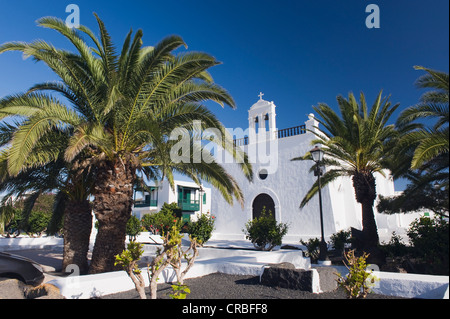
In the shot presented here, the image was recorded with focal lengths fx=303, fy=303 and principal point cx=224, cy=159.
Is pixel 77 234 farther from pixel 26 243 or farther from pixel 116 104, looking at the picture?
pixel 26 243

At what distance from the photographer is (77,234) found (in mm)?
8633

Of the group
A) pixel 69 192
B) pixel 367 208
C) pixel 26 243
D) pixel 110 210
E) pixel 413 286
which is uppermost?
pixel 69 192

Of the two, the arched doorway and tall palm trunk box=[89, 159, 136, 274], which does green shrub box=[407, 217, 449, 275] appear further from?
the arched doorway

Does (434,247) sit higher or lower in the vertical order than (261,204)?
lower

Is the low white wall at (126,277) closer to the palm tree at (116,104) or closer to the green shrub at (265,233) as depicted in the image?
the palm tree at (116,104)

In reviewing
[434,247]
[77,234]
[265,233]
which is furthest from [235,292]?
[265,233]

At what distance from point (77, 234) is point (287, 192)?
1189 cm

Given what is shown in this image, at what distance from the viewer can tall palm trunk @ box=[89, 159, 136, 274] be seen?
7.21 metres

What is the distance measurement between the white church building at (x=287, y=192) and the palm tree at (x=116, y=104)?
801 cm

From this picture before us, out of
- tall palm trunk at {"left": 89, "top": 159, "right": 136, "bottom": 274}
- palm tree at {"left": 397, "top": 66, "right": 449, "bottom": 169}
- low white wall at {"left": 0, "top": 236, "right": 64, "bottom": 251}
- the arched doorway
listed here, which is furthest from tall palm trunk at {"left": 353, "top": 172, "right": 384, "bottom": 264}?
low white wall at {"left": 0, "top": 236, "right": 64, "bottom": 251}

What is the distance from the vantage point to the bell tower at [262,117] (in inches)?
719

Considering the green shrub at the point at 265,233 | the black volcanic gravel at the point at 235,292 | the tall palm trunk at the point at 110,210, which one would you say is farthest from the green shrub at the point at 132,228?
the black volcanic gravel at the point at 235,292
